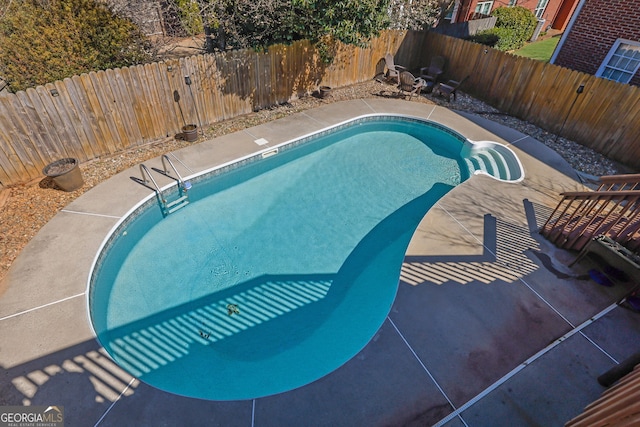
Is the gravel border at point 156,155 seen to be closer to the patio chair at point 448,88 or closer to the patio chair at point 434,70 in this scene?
the patio chair at point 448,88

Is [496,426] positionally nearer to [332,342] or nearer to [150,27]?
[332,342]

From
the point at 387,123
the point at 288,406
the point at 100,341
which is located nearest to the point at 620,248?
the point at 288,406

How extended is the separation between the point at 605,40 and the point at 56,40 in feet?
53.9

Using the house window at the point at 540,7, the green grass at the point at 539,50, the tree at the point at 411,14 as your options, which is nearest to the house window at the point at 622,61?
the green grass at the point at 539,50

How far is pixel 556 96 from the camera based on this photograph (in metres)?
10.2

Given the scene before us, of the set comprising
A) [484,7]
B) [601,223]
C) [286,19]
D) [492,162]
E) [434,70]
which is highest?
[484,7]

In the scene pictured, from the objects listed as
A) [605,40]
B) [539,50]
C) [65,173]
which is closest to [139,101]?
[65,173]

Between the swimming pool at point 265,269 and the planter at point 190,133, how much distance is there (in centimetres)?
170

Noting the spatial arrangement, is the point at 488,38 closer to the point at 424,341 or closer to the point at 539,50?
the point at 539,50

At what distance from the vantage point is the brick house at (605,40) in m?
9.81

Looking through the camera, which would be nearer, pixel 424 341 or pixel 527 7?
pixel 424 341

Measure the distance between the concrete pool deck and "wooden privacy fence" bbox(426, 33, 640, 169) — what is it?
4537 millimetres

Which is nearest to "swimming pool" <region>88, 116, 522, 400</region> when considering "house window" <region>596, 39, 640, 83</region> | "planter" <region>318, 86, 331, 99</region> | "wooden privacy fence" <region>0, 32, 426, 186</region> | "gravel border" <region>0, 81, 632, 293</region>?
"gravel border" <region>0, 81, 632, 293</region>

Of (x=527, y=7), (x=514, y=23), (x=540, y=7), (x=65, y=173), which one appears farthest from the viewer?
(x=540, y=7)
